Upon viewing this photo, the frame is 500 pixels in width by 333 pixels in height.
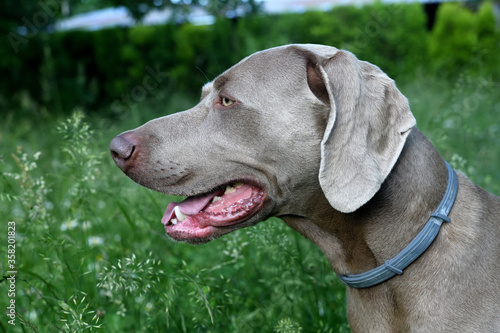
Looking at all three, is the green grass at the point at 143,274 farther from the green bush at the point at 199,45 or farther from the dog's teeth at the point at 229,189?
the green bush at the point at 199,45

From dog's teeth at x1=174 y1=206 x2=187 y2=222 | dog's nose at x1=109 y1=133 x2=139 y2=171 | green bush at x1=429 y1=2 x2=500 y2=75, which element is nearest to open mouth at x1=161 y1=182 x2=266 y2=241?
dog's teeth at x1=174 y1=206 x2=187 y2=222

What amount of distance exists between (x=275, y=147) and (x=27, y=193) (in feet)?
4.05

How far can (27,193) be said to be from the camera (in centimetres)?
253

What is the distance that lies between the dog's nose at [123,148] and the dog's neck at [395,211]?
782 mm

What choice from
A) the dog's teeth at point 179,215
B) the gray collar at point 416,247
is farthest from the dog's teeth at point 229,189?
the gray collar at point 416,247

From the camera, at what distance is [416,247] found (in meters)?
1.97

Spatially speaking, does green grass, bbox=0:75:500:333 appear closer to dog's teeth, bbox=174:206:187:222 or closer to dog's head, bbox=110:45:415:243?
dog's teeth, bbox=174:206:187:222

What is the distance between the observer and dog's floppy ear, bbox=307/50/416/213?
6.35 ft

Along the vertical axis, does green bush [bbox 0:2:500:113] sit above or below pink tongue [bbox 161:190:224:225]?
below

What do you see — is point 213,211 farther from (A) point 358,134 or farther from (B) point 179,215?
(A) point 358,134

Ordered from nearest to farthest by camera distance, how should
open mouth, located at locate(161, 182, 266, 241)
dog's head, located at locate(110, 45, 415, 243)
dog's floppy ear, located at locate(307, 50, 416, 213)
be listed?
dog's floppy ear, located at locate(307, 50, 416, 213) < dog's head, located at locate(110, 45, 415, 243) < open mouth, located at locate(161, 182, 266, 241)

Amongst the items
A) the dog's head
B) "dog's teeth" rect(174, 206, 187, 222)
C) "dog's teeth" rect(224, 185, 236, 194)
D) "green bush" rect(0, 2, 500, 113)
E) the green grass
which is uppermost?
the dog's head

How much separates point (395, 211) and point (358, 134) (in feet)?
1.12

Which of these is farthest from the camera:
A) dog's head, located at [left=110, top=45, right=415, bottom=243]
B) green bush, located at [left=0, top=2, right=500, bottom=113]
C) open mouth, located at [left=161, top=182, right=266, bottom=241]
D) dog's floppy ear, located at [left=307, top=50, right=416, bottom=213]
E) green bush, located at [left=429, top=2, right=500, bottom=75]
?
green bush, located at [left=429, top=2, right=500, bottom=75]
